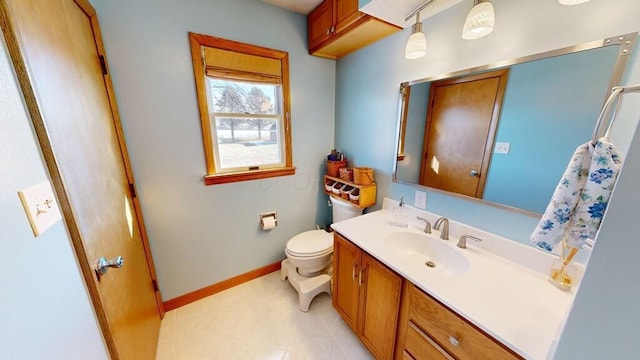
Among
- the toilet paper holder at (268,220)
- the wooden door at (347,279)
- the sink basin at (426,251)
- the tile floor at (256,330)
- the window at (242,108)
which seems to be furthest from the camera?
the toilet paper holder at (268,220)

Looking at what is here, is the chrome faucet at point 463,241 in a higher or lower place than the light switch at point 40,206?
lower

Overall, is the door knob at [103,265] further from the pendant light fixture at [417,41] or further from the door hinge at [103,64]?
the pendant light fixture at [417,41]

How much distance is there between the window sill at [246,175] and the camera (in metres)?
1.68

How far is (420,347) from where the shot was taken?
0.97 metres

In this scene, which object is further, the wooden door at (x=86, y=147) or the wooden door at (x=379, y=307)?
the wooden door at (x=379, y=307)

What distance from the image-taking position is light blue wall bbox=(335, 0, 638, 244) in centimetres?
82

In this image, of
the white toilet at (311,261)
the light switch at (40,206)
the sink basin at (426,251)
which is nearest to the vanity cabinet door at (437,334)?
the sink basin at (426,251)

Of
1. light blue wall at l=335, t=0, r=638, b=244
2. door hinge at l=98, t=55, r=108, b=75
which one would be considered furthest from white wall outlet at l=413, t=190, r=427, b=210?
door hinge at l=98, t=55, r=108, b=75

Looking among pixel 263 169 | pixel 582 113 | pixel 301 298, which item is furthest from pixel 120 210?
pixel 582 113

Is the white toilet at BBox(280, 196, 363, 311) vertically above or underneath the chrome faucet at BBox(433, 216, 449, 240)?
underneath

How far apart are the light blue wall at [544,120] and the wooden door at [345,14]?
3.05 feet

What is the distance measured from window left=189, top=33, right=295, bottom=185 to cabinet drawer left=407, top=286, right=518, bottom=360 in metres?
1.45

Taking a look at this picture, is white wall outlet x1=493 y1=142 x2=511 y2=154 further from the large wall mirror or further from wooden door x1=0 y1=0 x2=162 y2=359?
wooden door x1=0 y1=0 x2=162 y2=359

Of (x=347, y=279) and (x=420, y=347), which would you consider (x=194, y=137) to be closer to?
(x=347, y=279)
